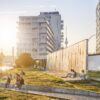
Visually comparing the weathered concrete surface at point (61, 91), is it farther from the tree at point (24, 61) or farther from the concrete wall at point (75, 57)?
the tree at point (24, 61)

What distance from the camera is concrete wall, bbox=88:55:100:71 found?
5409 cm

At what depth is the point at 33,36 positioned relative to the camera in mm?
165000

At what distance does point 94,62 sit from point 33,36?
112 meters

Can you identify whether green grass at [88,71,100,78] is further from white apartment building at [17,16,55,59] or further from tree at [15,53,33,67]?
white apartment building at [17,16,55,59]

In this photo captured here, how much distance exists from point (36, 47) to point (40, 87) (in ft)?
419

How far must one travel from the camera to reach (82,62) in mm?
50781

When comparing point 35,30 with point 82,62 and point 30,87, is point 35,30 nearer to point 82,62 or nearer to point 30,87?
point 82,62

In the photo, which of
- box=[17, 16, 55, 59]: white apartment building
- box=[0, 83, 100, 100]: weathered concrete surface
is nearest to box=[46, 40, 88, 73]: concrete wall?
box=[0, 83, 100, 100]: weathered concrete surface

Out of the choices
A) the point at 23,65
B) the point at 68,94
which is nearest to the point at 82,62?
the point at 68,94

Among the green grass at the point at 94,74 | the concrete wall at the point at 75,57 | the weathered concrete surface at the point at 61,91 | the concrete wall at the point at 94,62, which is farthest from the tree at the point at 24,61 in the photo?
the weathered concrete surface at the point at 61,91

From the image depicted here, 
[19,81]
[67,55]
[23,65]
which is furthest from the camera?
[23,65]

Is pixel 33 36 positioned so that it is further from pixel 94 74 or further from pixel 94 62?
pixel 94 74

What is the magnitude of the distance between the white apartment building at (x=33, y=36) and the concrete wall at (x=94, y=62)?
103646 mm

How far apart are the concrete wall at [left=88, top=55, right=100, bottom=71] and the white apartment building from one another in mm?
103646
